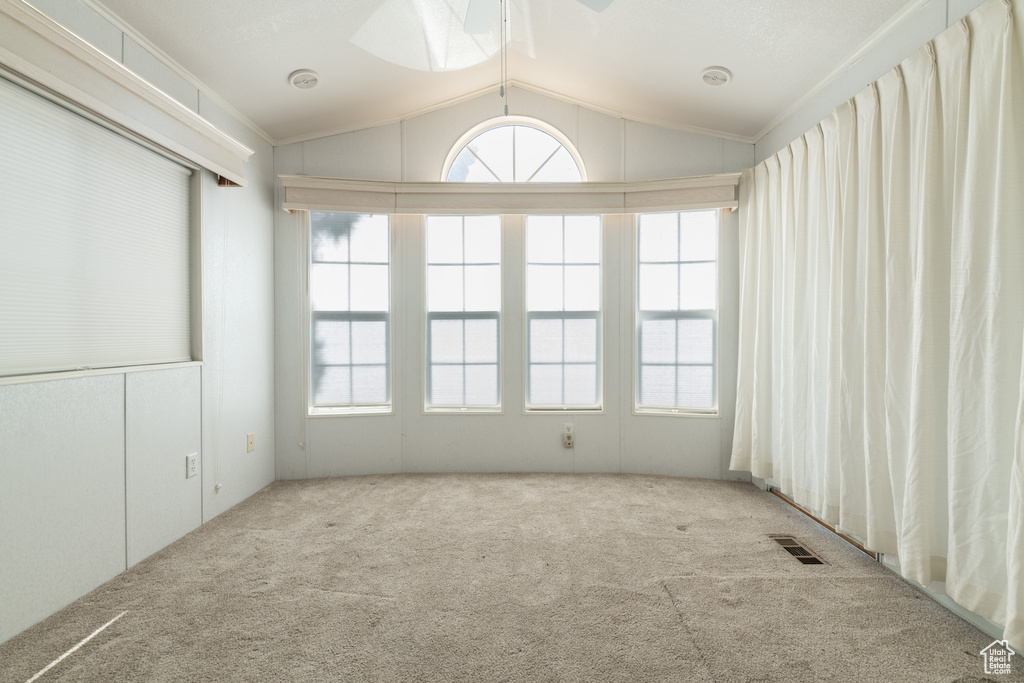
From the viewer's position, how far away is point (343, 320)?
141 inches

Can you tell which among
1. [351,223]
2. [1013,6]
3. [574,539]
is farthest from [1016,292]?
[351,223]

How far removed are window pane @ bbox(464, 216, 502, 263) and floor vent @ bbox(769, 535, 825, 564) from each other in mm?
2575

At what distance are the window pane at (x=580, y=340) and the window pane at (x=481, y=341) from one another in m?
0.58

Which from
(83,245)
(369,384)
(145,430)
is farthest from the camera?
(369,384)

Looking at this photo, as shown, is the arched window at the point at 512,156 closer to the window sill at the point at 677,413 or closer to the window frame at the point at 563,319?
the window frame at the point at 563,319

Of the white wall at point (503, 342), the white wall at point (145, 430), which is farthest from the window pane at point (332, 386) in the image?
the white wall at point (145, 430)

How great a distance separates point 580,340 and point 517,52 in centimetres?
211

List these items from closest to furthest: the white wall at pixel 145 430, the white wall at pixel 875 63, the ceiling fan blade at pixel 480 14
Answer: the white wall at pixel 145 430
the white wall at pixel 875 63
the ceiling fan blade at pixel 480 14

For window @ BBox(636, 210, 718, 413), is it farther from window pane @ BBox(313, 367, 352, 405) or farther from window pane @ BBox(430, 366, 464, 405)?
window pane @ BBox(313, 367, 352, 405)

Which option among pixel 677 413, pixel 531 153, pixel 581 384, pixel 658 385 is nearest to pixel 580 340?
pixel 581 384

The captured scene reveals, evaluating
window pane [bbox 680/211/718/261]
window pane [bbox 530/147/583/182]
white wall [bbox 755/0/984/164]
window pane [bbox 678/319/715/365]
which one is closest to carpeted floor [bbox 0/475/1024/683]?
window pane [bbox 678/319/715/365]

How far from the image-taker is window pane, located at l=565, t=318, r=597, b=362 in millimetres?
3676

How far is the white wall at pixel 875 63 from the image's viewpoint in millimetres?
1911

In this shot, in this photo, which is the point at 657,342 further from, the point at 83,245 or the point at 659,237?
the point at 83,245
